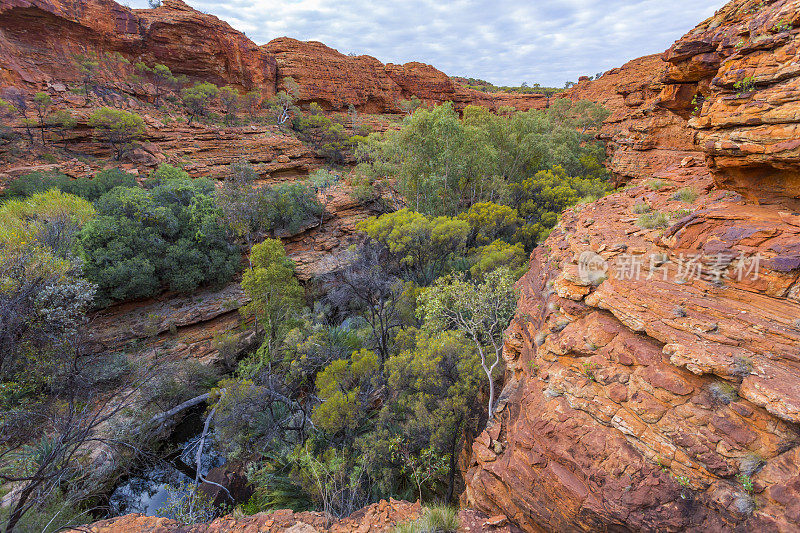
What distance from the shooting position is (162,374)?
12336 millimetres

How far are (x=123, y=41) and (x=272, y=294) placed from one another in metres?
36.0

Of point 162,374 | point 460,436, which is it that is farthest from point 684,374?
point 162,374

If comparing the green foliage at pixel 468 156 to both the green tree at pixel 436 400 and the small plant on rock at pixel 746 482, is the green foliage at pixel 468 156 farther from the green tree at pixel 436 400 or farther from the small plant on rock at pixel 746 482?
the small plant on rock at pixel 746 482

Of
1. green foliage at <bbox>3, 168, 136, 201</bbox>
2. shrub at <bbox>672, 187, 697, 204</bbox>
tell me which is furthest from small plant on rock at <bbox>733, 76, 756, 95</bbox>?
green foliage at <bbox>3, 168, 136, 201</bbox>

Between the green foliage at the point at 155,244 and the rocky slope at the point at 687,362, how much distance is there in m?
16.8

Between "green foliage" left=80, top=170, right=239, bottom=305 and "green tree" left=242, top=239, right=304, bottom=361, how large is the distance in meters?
4.28

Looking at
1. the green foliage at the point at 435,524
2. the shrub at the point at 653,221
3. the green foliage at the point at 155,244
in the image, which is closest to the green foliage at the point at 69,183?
the green foliage at the point at 155,244

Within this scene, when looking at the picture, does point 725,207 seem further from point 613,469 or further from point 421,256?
point 421,256

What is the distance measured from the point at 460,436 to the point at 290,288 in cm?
991

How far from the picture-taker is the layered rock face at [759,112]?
4590mm

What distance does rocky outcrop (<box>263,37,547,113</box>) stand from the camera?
42719 millimetres

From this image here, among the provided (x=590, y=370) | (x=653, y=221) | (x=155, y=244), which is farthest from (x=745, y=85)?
(x=155, y=244)

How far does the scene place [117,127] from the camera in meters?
22.6

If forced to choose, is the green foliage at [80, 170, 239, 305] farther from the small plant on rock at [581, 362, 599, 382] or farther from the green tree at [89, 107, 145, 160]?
the small plant on rock at [581, 362, 599, 382]
